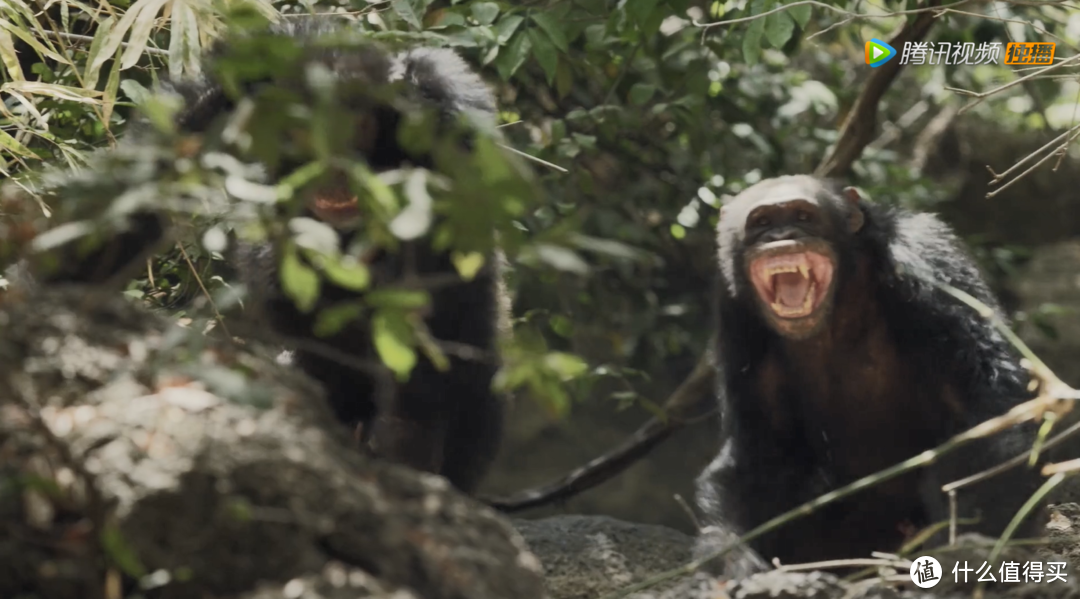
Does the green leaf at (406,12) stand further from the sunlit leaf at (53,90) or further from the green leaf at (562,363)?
the green leaf at (562,363)

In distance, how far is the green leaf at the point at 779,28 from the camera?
17.1ft

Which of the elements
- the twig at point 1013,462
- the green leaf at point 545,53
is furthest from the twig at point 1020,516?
the green leaf at point 545,53

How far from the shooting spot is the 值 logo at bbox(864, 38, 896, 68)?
6.71 m

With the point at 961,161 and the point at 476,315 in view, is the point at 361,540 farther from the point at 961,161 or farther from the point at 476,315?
the point at 961,161

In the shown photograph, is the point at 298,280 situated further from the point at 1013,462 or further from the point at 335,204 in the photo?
the point at 335,204

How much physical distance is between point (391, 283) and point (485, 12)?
1.70m

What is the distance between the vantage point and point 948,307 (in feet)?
15.8

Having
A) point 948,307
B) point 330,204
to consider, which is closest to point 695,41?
point 948,307

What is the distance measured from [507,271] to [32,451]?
3.52m

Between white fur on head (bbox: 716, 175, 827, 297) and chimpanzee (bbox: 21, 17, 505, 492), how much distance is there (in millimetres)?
964

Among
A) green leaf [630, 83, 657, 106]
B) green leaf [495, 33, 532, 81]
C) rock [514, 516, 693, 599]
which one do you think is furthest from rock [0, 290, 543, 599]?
green leaf [630, 83, 657, 106]

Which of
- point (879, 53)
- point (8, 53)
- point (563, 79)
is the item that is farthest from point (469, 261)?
point (879, 53)

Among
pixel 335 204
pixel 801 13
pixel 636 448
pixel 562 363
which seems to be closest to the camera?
pixel 562 363

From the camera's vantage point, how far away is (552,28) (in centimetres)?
560
